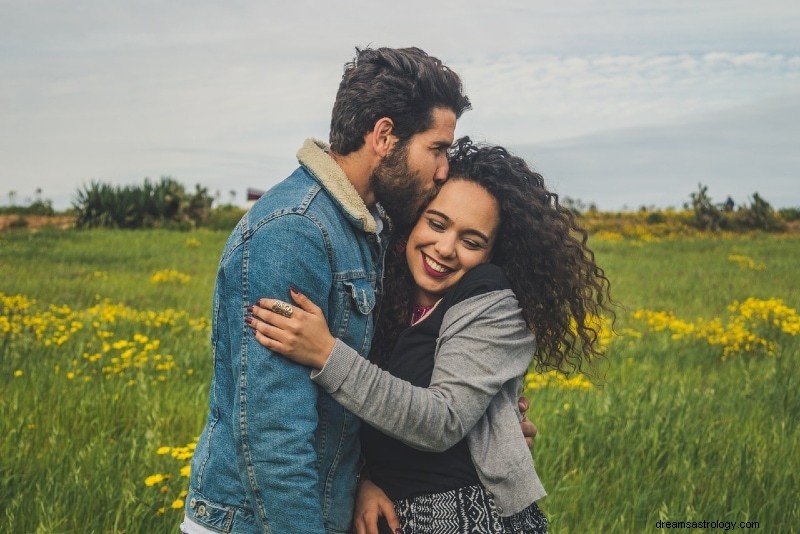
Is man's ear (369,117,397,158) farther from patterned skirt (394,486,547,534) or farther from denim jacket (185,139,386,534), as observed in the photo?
patterned skirt (394,486,547,534)

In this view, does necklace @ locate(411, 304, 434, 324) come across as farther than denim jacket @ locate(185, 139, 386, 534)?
Yes

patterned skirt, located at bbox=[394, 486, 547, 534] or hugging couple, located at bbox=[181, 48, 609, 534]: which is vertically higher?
hugging couple, located at bbox=[181, 48, 609, 534]

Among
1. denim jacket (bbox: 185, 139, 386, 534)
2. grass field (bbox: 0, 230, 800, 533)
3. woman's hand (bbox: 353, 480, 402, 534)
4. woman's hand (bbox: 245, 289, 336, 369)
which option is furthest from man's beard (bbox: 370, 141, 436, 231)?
grass field (bbox: 0, 230, 800, 533)

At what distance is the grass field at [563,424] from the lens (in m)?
4.20

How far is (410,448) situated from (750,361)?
6.11 m

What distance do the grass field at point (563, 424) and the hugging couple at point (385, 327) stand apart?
1.36 meters

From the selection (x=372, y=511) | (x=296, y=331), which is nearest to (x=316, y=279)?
(x=296, y=331)

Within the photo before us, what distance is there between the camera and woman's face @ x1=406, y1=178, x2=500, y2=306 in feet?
8.72

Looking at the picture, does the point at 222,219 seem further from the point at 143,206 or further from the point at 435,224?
the point at 435,224

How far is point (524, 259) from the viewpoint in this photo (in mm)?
2803

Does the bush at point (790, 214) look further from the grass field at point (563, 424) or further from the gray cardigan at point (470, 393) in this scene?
the gray cardigan at point (470, 393)

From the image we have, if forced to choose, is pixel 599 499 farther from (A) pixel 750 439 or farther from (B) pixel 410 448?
(B) pixel 410 448

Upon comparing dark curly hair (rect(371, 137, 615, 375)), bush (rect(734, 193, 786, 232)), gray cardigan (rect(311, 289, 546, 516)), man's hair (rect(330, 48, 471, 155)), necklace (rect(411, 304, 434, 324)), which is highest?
bush (rect(734, 193, 786, 232))

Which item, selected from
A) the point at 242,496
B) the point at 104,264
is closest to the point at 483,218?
the point at 242,496
